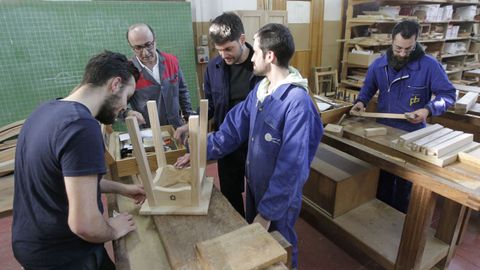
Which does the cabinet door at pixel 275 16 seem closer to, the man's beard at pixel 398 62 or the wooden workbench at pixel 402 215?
the man's beard at pixel 398 62

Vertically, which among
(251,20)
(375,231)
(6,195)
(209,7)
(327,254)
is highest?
(209,7)

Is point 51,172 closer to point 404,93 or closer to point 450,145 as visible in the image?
point 450,145

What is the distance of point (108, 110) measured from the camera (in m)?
1.03

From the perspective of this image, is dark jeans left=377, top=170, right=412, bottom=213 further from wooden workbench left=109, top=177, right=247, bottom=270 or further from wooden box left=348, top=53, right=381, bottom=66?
wooden box left=348, top=53, right=381, bottom=66

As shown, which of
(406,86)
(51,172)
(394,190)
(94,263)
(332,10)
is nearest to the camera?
(51,172)

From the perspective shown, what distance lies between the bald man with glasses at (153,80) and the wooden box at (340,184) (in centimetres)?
112

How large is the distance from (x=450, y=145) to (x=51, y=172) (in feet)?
5.59

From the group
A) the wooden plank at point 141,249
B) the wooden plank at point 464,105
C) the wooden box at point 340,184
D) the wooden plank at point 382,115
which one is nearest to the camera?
the wooden plank at point 141,249

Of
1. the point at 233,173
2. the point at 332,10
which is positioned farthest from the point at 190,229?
the point at 332,10

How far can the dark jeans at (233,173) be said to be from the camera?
6.54ft

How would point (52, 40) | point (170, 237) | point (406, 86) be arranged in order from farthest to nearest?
1. point (52, 40)
2. point (406, 86)
3. point (170, 237)

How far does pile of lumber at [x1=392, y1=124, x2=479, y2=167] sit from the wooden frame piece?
1066 millimetres

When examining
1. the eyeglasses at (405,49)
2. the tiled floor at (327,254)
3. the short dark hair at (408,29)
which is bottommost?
the tiled floor at (327,254)

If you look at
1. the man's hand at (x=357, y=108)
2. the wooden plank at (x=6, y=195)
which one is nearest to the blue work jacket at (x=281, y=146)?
the man's hand at (x=357, y=108)
